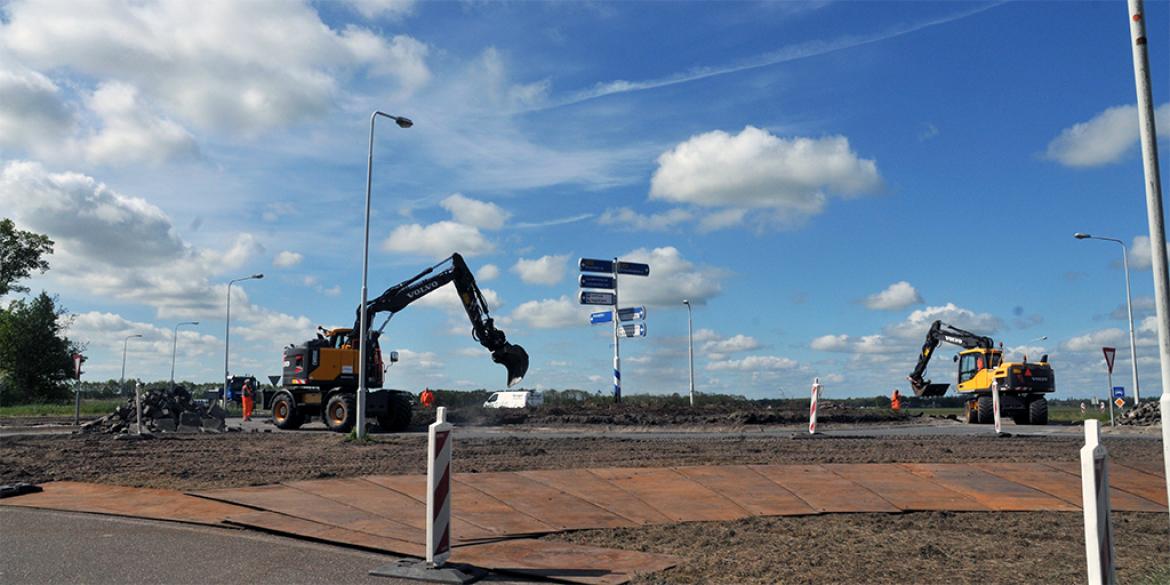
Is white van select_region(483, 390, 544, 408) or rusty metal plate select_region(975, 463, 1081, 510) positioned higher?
white van select_region(483, 390, 544, 408)

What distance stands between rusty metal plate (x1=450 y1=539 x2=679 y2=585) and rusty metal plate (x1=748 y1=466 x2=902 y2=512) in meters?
3.28

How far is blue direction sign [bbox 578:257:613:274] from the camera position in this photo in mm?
39031

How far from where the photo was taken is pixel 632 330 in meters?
38.9

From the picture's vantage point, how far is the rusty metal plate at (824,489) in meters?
10.6

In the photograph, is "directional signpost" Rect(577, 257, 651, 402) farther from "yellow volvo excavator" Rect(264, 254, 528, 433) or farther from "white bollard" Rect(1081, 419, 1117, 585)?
"white bollard" Rect(1081, 419, 1117, 585)

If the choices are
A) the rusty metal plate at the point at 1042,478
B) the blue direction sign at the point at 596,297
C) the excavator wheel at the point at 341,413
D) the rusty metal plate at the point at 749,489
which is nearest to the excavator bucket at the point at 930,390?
the blue direction sign at the point at 596,297

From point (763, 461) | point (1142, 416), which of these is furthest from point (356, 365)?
point (1142, 416)

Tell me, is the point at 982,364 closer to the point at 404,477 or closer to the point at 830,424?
the point at 830,424

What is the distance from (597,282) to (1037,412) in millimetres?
17922

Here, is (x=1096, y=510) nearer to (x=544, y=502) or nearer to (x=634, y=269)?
(x=544, y=502)

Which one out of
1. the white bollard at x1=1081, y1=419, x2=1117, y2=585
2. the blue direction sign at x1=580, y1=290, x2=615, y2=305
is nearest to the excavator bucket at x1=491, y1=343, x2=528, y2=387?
the blue direction sign at x1=580, y1=290, x2=615, y2=305

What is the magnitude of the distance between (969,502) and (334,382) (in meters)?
22.4

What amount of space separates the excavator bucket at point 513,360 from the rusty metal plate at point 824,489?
729 inches

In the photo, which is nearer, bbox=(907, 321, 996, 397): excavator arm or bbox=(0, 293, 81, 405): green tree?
bbox=(907, 321, 996, 397): excavator arm
